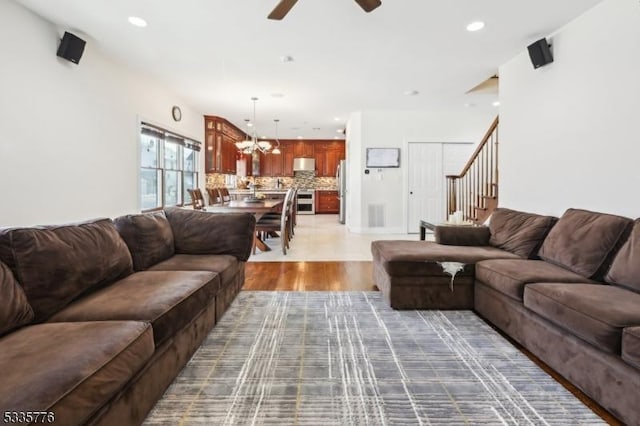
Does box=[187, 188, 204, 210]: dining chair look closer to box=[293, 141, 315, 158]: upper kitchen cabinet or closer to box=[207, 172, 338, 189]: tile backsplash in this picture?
box=[207, 172, 338, 189]: tile backsplash

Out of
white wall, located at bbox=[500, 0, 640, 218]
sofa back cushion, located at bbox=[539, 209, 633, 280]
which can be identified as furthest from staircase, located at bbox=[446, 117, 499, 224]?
sofa back cushion, located at bbox=[539, 209, 633, 280]

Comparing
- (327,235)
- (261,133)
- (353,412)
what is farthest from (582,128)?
(261,133)

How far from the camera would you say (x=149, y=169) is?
17.8 ft

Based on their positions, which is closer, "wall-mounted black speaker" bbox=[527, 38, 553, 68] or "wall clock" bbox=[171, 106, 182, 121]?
"wall-mounted black speaker" bbox=[527, 38, 553, 68]

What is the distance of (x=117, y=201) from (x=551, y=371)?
4818 millimetres

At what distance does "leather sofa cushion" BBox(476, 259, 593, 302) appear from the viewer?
2.21 meters

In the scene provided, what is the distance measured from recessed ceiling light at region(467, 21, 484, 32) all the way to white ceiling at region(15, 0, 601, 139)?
65mm

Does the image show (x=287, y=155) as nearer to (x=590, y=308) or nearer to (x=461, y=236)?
(x=461, y=236)

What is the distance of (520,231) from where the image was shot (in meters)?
3.07

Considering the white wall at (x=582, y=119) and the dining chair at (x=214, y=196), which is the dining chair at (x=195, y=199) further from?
the white wall at (x=582, y=119)

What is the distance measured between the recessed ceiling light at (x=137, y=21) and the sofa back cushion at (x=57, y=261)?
222cm

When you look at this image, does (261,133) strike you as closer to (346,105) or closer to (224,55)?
(346,105)

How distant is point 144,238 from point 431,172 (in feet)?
19.8

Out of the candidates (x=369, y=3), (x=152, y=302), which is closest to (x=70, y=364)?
(x=152, y=302)
